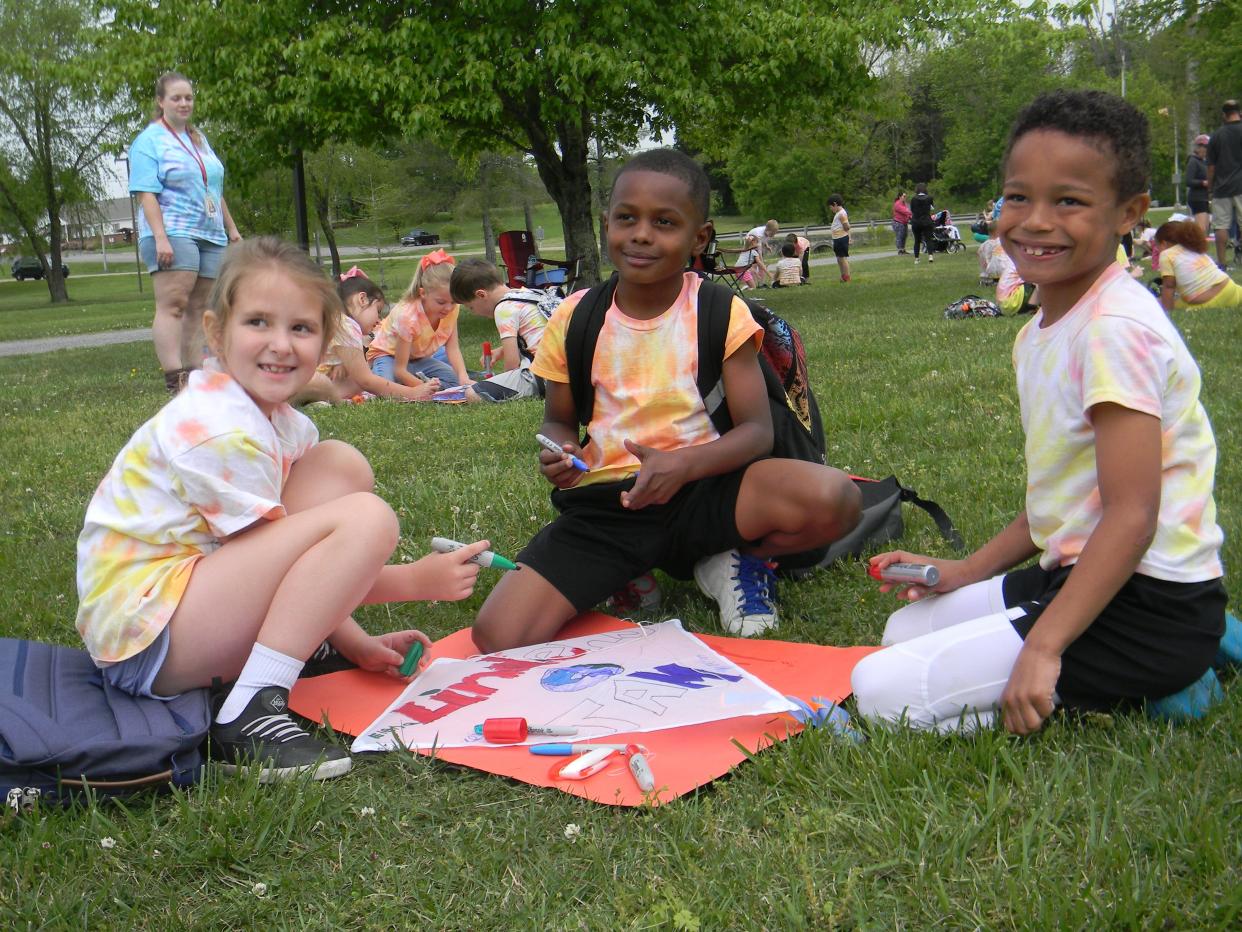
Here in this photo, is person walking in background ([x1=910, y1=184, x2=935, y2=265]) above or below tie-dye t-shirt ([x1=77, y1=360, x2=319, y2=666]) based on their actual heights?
above

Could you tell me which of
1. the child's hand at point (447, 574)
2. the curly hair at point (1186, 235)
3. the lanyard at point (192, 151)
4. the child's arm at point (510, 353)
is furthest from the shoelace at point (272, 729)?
the curly hair at point (1186, 235)

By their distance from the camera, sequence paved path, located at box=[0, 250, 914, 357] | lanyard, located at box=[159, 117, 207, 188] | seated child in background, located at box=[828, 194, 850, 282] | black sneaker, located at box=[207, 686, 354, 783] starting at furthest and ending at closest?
seated child in background, located at box=[828, 194, 850, 282]
paved path, located at box=[0, 250, 914, 357]
lanyard, located at box=[159, 117, 207, 188]
black sneaker, located at box=[207, 686, 354, 783]

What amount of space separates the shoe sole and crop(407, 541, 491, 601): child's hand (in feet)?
1.68

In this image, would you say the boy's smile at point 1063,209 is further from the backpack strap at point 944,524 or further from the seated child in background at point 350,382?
A: the seated child in background at point 350,382

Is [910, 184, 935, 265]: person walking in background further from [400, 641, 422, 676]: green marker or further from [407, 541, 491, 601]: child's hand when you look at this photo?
[407, 541, 491, 601]: child's hand

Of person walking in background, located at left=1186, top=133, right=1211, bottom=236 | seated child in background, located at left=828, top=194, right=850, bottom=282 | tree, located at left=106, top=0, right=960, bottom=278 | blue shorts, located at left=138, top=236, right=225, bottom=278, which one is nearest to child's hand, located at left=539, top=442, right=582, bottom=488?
blue shorts, located at left=138, top=236, right=225, bottom=278

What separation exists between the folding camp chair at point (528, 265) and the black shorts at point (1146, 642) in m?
12.0

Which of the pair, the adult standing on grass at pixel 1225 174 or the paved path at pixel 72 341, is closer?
the adult standing on grass at pixel 1225 174

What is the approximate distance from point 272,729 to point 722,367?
158 centimetres

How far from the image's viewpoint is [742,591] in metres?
3.31

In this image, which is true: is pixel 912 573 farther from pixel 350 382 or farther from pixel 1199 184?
pixel 1199 184

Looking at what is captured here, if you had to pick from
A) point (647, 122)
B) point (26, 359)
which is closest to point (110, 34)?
point (26, 359)

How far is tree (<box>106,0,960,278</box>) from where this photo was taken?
1345cm

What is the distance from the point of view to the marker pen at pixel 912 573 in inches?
107
